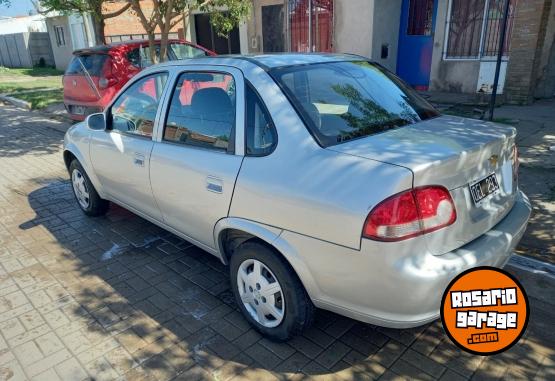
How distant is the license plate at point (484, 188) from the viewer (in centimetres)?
242

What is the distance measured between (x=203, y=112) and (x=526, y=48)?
8.70 metres

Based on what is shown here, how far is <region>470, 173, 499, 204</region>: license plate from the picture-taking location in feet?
7.94

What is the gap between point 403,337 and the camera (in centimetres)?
289

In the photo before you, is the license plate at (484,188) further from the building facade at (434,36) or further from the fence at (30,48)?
the fence at (30,48)

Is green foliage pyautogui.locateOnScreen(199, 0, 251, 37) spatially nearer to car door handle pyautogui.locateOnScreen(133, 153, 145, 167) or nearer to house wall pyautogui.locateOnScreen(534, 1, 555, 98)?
car door handle pyautogui.locateOnScreen(133, 153, 145, 167)

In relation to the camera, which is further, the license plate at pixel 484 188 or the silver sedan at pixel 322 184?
the license plate at pixel 484 188

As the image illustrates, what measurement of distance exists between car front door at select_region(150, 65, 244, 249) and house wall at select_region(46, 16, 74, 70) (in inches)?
896

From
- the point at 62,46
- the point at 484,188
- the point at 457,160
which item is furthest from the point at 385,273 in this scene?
the point at 62,46

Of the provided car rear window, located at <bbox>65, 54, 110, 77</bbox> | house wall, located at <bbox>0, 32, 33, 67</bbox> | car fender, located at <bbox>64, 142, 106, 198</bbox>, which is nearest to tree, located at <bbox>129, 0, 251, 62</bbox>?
car rear window, located at <bbox>65, 54, 110, 77</bbox>

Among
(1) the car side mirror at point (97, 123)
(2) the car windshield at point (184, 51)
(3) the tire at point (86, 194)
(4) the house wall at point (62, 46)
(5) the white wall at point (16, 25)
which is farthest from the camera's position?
(5) the white wall at point (16, 25)

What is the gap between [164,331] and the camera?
3.03 m

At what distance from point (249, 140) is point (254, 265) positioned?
808 millimetres

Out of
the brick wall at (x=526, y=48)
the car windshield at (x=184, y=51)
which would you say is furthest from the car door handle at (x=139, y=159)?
the brick wall at (x=526, y=48)

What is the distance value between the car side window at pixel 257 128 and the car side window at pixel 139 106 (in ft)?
3.61
